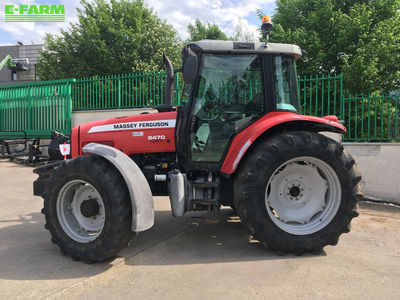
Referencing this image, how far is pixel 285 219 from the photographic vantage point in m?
3.43

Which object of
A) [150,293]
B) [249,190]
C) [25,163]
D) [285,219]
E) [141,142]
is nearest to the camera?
[150,293]

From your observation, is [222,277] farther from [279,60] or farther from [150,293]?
[279,60]

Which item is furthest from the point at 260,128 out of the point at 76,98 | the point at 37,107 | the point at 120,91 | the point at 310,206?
the point at 37,107

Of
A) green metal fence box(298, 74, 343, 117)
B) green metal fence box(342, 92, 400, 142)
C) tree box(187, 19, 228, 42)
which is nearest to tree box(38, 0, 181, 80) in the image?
tree box(187, 19, 228, 42)

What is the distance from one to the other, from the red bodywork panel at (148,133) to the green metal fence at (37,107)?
7.32 metres

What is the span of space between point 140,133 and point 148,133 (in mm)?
100

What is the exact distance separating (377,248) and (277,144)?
173 cm

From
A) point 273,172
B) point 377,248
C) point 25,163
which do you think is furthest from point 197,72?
point 25,163

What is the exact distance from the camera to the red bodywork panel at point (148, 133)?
3.31 metres

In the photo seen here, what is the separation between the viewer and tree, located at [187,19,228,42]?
2517cm

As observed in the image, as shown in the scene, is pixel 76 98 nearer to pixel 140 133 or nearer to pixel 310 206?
pixel 140 133

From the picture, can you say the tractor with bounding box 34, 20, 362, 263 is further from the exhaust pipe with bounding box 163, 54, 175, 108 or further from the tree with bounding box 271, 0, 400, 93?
the tree with bounding box 271, 0, 400, 93

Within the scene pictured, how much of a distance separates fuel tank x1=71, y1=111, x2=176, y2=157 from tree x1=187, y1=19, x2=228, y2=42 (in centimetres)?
2276

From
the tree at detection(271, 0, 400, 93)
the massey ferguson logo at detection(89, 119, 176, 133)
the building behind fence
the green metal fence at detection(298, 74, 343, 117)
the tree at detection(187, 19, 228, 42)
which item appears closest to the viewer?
the massey ferguson logo at detection(89, 119, 176, 133)
